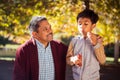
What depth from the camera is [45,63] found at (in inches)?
→ 151

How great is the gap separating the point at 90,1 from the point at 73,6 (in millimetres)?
1032

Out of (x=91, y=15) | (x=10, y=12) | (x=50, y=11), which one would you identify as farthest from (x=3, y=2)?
(x=91, y=15)

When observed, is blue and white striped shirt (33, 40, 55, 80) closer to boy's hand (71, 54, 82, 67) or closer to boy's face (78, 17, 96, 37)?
boy's hand (71, 54, 82, 67)

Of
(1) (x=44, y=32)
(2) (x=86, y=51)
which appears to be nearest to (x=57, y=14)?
(2) (x=86, y=51)

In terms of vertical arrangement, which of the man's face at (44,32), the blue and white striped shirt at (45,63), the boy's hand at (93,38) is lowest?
the blue and white striped shirt at (45,63)

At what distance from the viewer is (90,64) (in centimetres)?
396

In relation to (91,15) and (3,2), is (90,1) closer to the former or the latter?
(3,2)

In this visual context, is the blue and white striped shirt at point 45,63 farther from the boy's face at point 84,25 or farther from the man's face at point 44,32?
the boy's face at point 84,25

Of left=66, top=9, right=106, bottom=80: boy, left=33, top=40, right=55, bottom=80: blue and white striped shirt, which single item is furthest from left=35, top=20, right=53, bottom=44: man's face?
left=66, top=9, right=106, bottom=80: boy

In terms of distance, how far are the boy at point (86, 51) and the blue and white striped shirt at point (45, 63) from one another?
0.73ft

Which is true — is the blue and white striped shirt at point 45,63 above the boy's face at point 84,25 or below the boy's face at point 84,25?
below

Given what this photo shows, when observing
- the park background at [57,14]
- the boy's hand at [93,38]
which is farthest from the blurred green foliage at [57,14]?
the boy's hand at [93,38]

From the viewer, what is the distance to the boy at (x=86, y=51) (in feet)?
12.8

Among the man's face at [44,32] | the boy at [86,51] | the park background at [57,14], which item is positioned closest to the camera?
the man's face at [44,32]
